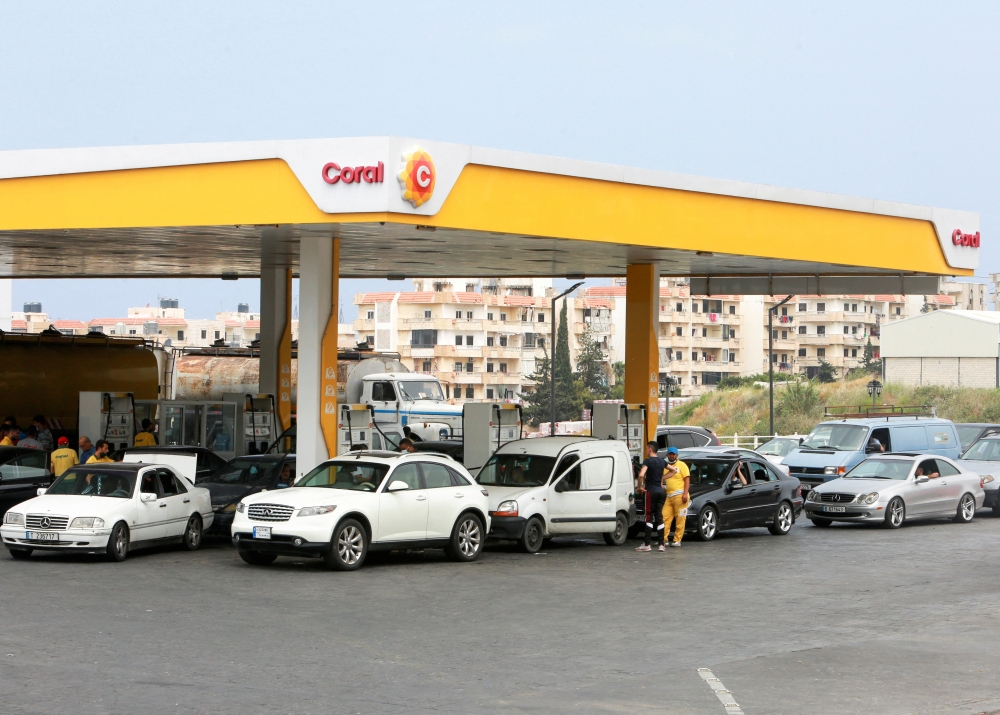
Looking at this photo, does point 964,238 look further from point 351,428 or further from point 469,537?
point 469,537

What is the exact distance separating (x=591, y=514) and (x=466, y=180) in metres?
5.70

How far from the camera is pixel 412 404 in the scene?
37.2 meters

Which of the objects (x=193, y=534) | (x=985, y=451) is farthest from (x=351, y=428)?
(x=985, y=451)

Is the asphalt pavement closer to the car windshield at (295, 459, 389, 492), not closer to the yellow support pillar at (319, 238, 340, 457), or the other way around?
the car windshield at (295, 459, 389, 492)

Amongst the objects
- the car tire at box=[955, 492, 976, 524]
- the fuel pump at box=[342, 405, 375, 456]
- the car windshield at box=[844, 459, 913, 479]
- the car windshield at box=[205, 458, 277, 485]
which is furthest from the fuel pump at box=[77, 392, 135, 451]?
the car tire at box=[955, 492, 976, 524]

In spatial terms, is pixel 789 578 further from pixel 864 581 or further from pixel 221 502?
pixel 221 502

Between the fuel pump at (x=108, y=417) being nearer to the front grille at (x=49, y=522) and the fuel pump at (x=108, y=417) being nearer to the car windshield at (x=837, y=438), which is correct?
the front grille at (x=49, y=522)

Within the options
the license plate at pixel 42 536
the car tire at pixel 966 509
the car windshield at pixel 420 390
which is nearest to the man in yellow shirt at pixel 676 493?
the car tire at pixel 966 509

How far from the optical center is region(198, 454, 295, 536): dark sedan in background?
68.4ft

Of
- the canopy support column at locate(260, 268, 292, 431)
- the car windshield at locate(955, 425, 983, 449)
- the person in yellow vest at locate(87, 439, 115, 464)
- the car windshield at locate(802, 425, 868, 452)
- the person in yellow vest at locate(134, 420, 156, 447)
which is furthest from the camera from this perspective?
the car windshield at locate(955, 425, 983, 449)

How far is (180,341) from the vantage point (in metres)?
148

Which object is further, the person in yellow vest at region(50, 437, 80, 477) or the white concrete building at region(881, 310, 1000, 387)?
the white concrete building at region(881, 310, 1000, 387)

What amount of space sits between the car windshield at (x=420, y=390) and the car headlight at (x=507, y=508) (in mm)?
18149

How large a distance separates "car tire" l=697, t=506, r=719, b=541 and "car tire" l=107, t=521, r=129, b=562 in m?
9.46
